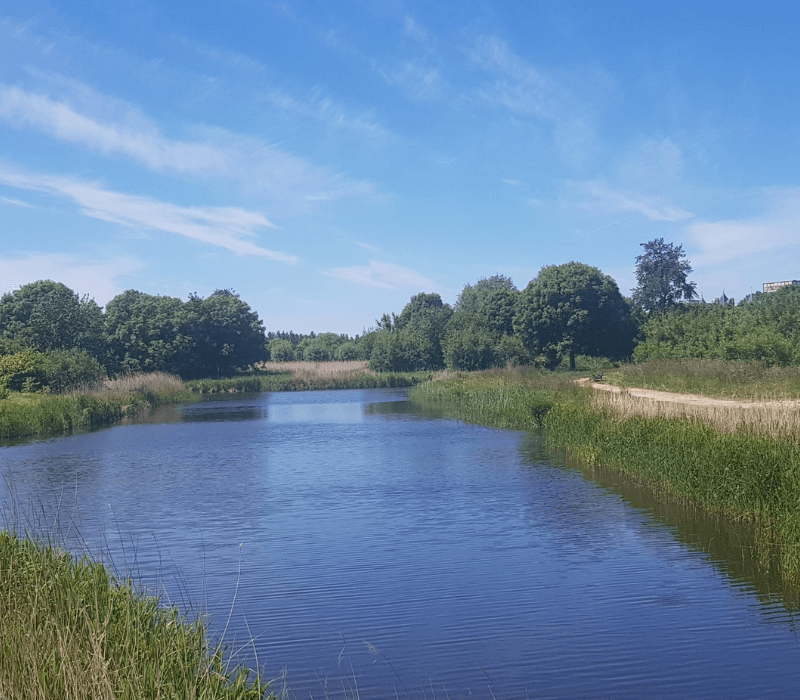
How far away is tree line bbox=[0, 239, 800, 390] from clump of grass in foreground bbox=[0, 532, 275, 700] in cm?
3631

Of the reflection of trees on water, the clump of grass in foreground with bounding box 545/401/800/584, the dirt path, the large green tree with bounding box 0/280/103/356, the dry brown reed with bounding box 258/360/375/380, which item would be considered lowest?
the reflection of trees on water

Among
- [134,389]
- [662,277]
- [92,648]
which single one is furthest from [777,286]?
[92,648]

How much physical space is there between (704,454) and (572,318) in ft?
166

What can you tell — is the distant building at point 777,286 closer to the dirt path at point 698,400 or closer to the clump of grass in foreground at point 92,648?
the dirt path at point 698,400

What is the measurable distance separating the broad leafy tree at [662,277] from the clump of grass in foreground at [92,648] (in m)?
79.1

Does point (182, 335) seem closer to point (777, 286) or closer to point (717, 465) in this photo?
point (717, 465)

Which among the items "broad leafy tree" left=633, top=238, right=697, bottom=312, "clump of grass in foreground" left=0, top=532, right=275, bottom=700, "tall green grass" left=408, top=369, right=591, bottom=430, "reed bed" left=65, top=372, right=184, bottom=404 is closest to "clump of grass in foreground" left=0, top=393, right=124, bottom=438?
"reed bed" left=65, top=372, right=184, bottom=404

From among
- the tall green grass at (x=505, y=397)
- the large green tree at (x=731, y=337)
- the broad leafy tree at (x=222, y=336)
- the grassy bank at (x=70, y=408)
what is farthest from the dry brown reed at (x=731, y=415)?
the broad leafy tree at (x=222, y=336)

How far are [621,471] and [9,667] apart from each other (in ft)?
57.8

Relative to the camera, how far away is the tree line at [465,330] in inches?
1861

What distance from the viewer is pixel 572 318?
6612 centimetres

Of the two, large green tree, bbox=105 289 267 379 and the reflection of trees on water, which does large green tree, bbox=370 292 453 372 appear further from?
the reflection of trees on water

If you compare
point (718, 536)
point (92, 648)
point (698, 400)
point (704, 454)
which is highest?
point (698, 400)

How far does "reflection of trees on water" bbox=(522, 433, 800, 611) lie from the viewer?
37.6 ft
